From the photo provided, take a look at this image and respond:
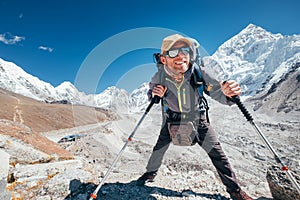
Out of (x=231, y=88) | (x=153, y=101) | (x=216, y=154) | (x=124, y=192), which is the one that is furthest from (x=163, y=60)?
(x=124, y=192)

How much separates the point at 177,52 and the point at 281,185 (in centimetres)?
312

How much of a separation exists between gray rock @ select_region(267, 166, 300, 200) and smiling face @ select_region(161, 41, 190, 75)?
2.74m

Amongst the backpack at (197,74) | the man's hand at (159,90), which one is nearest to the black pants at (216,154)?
the backpack at (197,74)

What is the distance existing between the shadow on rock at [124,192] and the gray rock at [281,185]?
99 cm

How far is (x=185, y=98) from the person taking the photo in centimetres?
378

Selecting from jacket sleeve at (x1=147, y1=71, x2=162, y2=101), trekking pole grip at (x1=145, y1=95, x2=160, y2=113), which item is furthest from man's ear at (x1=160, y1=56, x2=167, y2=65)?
trekking pole grip at (x1=145, y1=95, x2=160, y2=113)

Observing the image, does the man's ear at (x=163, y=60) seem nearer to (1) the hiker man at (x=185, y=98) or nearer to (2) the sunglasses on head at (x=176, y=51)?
(1) the hiker man at (x=185, y=98)

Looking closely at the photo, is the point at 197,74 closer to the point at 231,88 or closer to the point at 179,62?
the point at 179,62

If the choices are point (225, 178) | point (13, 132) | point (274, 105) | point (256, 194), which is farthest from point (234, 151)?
point (274, 105)

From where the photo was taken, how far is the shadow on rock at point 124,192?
11.6 ft

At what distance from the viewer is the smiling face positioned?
12.1 feet

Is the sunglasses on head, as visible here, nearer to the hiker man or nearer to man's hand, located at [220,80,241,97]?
the hiker man

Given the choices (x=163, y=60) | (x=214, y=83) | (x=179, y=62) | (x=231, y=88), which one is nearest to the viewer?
(x=231, y=88)

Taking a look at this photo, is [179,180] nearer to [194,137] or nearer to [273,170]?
[194,137]
